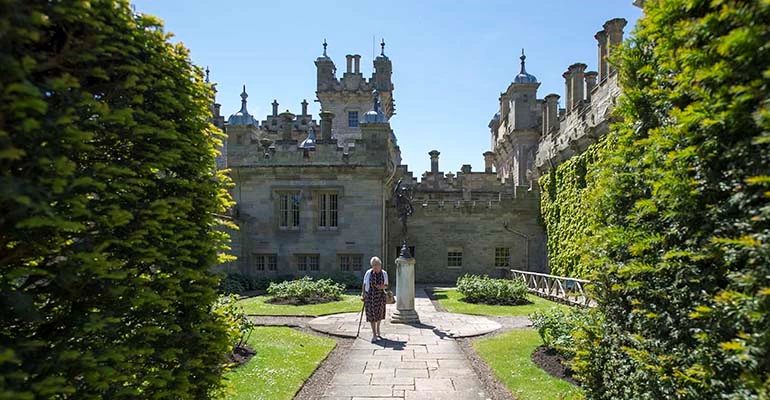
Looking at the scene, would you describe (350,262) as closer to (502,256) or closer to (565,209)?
(502,256)

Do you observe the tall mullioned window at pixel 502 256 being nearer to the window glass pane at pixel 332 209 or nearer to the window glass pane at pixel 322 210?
the window glass pane at pixel 332 209

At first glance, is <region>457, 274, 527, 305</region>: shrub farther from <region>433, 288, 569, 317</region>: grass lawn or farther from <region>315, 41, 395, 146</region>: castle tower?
<region>315, 41, 395, 146</region>: castle tower

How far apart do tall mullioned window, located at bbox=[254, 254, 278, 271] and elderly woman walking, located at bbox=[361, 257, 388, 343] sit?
42.3 feet

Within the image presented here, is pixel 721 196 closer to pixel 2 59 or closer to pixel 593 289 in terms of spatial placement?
pixel 593 289

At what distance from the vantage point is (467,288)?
59.1ft

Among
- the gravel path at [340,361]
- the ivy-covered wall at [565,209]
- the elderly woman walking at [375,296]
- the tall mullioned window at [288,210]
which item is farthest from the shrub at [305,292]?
the ivy-covered wall at [565,209]

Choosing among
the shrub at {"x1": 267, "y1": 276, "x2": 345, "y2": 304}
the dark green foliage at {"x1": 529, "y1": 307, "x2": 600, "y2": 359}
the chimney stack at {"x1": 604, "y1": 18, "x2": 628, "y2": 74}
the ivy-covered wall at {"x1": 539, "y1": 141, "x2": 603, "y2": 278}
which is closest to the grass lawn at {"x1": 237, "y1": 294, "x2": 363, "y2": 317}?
the shrub at {"x1": 267, "y1": 276, "x2": 345, "y2": 304}

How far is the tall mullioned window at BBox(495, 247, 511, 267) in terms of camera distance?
2530 cm

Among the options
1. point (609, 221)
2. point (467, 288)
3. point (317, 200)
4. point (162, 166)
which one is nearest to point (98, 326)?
point (162, 166)

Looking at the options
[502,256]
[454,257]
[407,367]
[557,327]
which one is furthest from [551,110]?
[407,367]

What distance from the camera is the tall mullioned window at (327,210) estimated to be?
22406 millimetres

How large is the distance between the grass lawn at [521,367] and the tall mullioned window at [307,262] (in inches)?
487

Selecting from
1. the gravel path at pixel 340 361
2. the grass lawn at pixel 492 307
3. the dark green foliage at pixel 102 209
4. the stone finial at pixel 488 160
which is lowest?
the grass lawn at pixel 492 307

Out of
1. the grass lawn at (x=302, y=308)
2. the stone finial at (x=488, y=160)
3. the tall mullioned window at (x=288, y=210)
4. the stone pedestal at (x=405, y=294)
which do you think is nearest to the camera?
the stone pedestal at (x=405, y=294)
